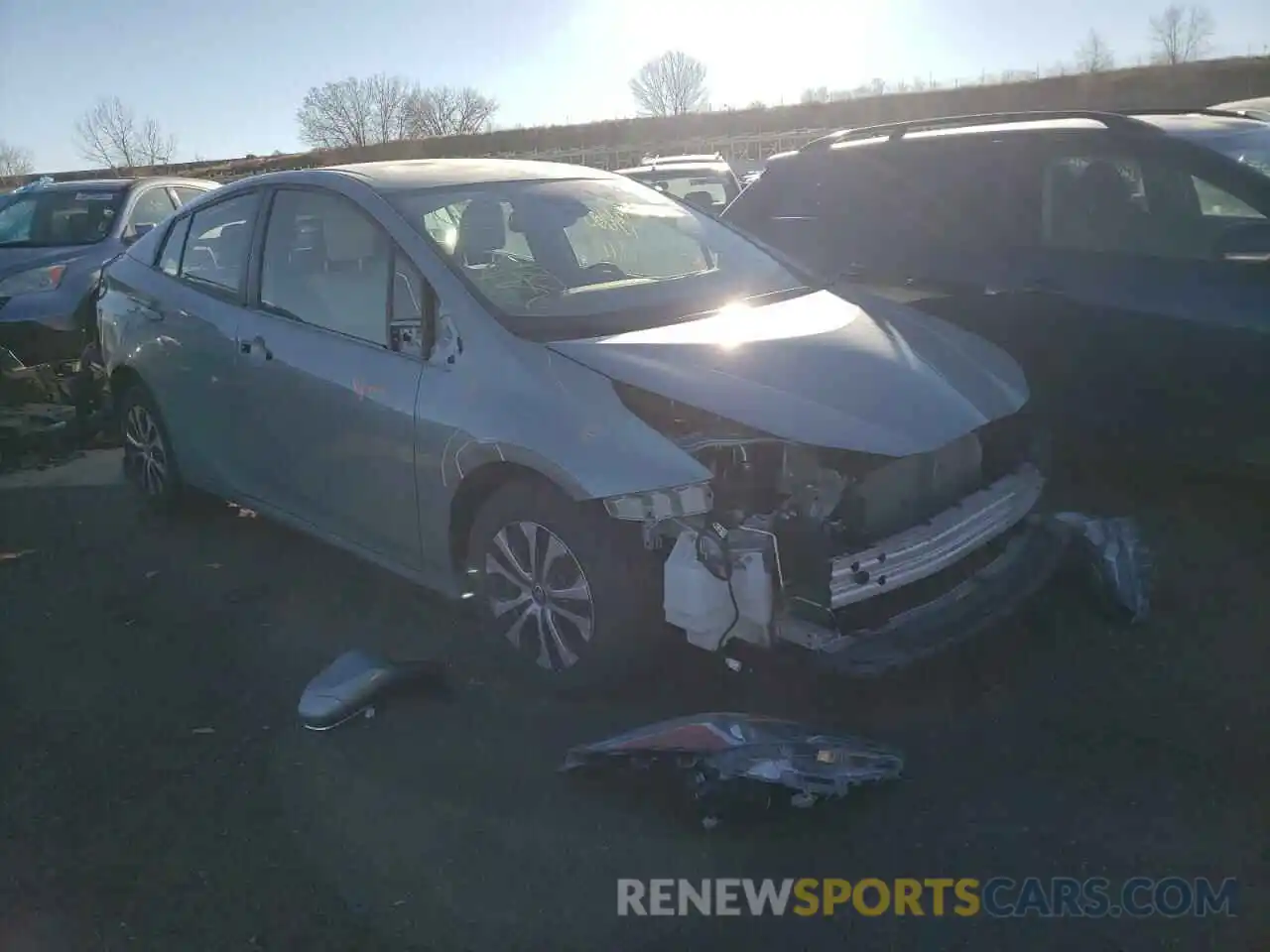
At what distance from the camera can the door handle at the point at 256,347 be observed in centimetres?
473

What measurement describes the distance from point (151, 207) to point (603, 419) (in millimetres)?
8749

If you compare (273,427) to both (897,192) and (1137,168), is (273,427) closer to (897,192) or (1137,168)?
(897,192)

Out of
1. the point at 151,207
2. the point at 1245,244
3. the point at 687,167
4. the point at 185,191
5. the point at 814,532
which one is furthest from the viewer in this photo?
the point at 687,167

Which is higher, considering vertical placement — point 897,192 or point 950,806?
point 897,192

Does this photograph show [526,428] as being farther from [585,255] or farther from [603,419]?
[585,255]

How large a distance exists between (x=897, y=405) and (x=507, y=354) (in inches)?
50.8

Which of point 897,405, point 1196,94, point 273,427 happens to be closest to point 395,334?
point 273,427

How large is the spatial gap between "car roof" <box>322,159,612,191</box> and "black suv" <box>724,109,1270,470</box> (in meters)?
1.32

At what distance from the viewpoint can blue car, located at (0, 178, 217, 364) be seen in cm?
934

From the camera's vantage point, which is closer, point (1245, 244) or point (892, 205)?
point (1245, 244)

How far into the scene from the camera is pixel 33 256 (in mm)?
9805

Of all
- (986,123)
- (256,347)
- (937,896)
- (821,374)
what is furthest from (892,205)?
(937,896)

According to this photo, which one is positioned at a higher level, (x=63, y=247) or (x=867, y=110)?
(x=867, y=110)

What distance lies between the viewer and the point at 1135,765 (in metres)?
3.31
